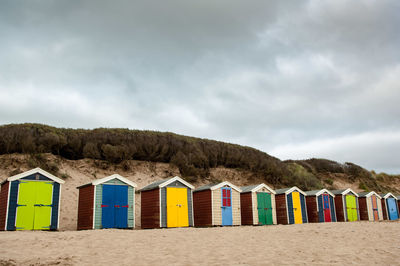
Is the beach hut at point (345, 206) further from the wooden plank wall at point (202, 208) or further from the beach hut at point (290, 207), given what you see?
the wooden plank wall at point (202, 208)

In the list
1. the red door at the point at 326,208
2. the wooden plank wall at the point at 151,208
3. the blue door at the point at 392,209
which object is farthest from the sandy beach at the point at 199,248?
the blue door at the point at 392,209

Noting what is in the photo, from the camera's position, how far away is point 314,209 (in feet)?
77.5

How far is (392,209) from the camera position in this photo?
2930cm

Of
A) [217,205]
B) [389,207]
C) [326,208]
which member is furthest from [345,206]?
[217,205]

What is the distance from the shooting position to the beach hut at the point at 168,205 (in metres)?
17.4

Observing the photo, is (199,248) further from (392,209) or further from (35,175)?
(392,209)

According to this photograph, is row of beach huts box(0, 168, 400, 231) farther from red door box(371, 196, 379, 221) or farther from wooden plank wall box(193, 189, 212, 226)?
red door box(371, 196, 379, 221)

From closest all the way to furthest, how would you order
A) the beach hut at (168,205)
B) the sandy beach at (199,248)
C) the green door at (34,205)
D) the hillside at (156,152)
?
the sandy beach at (199,248) → the green door at (34,205) → the beach hut at (168,205) → the hillside at (156,152)

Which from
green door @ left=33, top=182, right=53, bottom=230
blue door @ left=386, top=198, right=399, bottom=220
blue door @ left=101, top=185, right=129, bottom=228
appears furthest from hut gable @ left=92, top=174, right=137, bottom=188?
blue door @ left=386, top=198, right=399, bottom=220

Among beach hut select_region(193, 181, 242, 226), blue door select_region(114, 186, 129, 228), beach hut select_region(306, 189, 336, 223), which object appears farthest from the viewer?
beach hut select_region(306, 189, 336, 223)

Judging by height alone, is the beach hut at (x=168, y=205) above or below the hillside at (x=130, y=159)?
below

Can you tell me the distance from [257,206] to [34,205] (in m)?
11.3

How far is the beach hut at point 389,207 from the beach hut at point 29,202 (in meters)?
24.4

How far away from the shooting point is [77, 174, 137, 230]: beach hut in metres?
16.0
